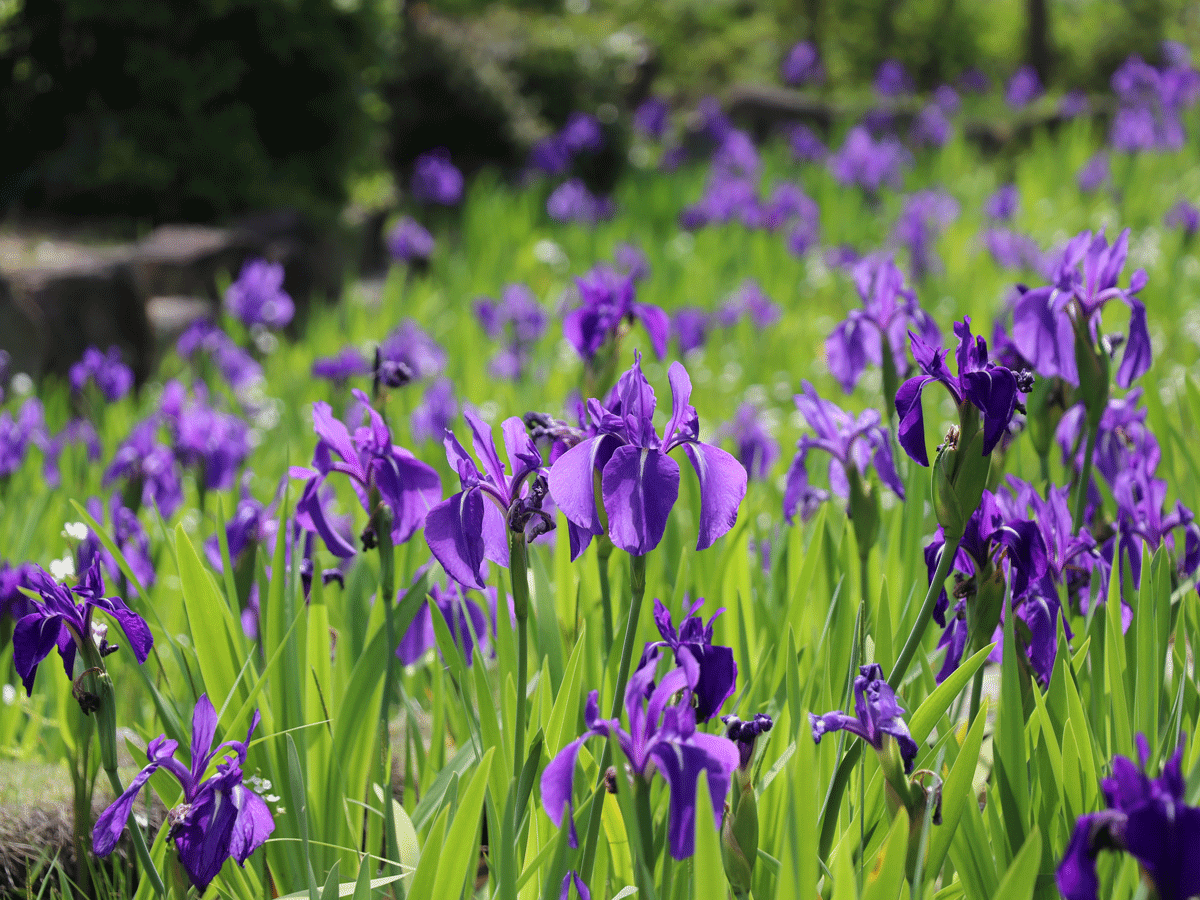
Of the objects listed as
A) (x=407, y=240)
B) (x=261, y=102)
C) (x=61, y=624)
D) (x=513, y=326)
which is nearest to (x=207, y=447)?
(x=61, y=624)

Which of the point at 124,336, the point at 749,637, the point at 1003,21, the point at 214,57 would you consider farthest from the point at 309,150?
the point at 1003,21

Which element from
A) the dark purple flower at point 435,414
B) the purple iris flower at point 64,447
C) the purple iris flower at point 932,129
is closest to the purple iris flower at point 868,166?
the purple iris flower at point 932,129

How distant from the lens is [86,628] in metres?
1.15

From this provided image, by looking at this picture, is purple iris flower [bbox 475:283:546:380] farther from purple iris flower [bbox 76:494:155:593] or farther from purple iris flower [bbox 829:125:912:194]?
purple iris flower [bbox 829:125:912:194]

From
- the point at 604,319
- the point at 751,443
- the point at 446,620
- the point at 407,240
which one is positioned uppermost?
the point at 407,240

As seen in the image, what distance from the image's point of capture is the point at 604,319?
187 cm

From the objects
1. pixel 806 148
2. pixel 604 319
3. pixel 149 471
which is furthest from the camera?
pixel 806 148

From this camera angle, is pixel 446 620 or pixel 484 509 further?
pixel 446 620

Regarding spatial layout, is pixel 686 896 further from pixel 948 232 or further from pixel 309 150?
pixel 309 150

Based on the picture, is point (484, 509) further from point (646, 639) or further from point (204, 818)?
point (646, 639)

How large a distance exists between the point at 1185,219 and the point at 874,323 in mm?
3924

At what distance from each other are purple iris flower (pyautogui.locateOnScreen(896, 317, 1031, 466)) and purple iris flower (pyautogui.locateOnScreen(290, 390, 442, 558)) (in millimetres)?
637

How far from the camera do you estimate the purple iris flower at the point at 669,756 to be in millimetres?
938

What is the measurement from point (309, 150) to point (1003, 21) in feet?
53.0
